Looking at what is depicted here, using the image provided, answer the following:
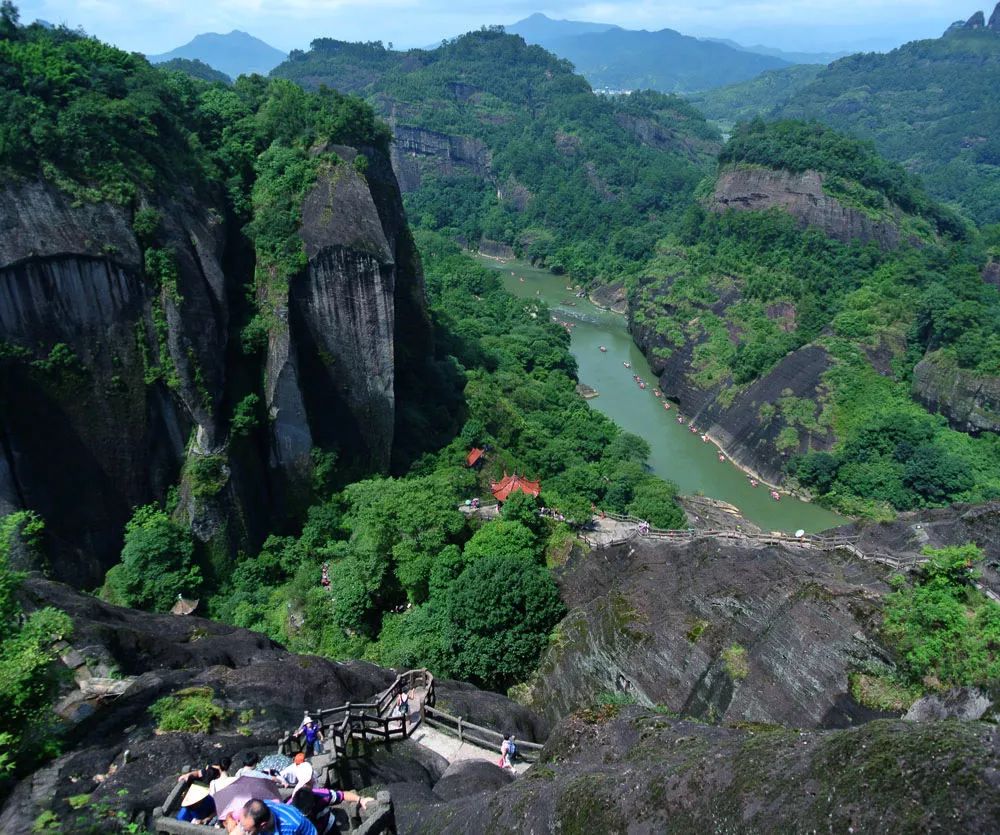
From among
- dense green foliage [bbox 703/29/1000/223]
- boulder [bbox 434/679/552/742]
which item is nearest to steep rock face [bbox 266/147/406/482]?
boulder [bbox 434/679/552/742]

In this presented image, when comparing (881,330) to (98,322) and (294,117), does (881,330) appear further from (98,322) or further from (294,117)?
(98,322)

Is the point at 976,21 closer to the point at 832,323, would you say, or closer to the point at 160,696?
the point at 832,323

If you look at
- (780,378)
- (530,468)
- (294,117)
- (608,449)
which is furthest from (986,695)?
(780,378)

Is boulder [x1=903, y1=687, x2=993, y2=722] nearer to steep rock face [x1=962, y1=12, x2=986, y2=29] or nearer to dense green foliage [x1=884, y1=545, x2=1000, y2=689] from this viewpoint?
dense green foliage [x1=884, y1=545, x2=1000, y2=689]

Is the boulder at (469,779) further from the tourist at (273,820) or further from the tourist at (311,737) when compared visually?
the tourist at (273,820)

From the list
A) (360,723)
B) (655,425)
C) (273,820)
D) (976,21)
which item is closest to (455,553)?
(360,723)
